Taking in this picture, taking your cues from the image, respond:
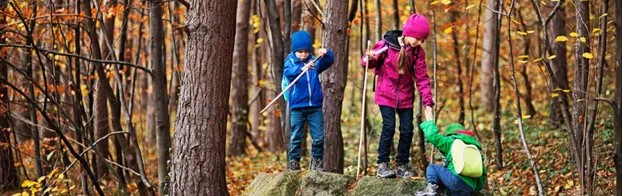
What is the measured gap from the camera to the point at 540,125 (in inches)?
557

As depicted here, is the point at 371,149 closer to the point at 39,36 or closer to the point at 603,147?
the point at 603,147

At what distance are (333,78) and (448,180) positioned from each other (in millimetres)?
2588

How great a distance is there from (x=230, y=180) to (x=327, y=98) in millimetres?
6391

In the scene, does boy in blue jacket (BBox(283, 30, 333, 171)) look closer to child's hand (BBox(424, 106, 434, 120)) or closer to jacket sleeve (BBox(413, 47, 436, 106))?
jacket sleeve (BBox(413, 47, 436, 106))

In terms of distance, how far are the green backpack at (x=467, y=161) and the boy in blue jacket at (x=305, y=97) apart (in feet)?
5.57

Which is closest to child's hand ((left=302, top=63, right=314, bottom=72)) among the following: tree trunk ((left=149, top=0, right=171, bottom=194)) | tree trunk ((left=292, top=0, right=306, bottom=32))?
tree trunk ((left=149, top=0, right=171, bottom=194))

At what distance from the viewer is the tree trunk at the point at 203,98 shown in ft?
23.8

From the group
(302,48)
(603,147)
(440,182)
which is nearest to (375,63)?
(302,48)

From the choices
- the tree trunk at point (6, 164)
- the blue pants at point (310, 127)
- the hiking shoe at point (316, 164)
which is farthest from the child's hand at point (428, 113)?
the tree trunk at point (6, 164)

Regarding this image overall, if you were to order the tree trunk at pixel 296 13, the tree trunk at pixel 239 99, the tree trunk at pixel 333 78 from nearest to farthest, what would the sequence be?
the tree trunk at pixel 333 78 → the tree trunk at pixel 296 13 → the tree trunk at pixel 239 99

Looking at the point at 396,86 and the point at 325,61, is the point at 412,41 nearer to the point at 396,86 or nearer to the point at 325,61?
the point at 396,86

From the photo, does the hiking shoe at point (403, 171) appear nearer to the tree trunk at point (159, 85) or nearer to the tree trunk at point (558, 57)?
the tree trunk at point (159, 85)

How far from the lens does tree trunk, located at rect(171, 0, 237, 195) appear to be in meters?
7.26

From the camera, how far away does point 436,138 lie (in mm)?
6016
